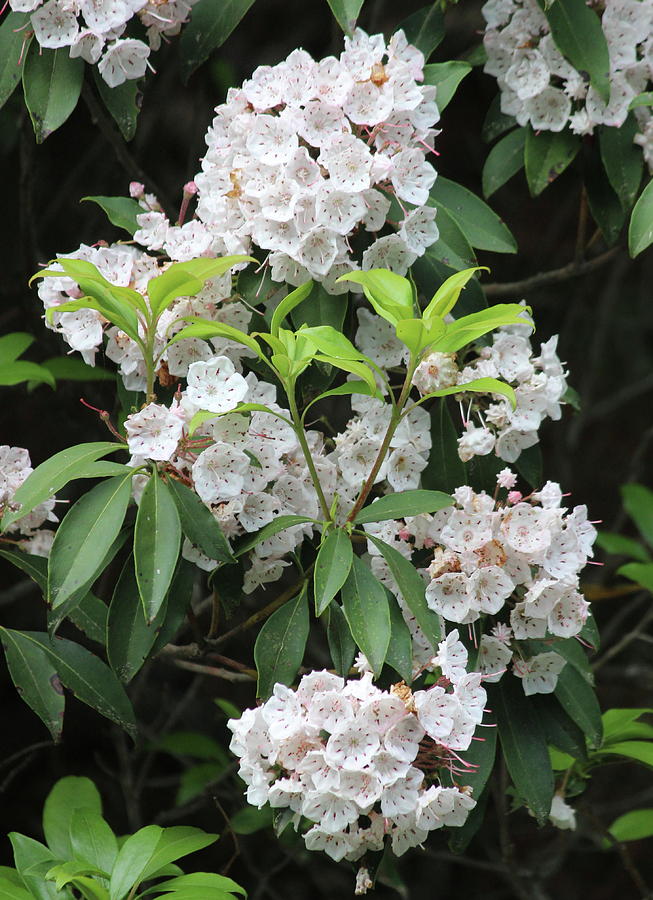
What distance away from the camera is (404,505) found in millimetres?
1365

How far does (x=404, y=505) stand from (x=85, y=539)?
421 millimetres

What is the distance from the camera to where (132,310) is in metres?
1.35

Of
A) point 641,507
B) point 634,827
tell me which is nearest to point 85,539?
point 634,827

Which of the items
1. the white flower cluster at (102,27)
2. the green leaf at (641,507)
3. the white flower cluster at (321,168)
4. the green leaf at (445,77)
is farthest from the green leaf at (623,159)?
the green leaf at (641,507)

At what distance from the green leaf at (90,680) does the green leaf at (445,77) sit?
101cm

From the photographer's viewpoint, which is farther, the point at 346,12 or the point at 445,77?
the point at 445,77

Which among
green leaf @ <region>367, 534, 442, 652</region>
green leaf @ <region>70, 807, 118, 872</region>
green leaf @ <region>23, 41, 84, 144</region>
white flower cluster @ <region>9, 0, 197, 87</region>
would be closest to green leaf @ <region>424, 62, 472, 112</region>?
white flower cluster @ <region>9, 0, 197, 87</region>

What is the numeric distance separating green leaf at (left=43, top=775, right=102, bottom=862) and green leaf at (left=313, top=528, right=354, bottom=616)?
628mm

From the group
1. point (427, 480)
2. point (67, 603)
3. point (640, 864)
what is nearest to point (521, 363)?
point (427, 480)

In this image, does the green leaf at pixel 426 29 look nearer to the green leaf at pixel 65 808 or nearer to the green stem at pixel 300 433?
the green stem at pixel 300 433

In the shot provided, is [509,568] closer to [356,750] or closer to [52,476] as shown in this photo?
[356,750]

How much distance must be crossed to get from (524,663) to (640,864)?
8.55 feet

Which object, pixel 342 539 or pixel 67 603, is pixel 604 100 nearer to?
pixel 342 539

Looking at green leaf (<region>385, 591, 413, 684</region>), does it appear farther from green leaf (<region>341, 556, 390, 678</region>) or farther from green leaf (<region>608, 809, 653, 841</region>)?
green leaf (<region>608, 809, 653, 841</region>)
